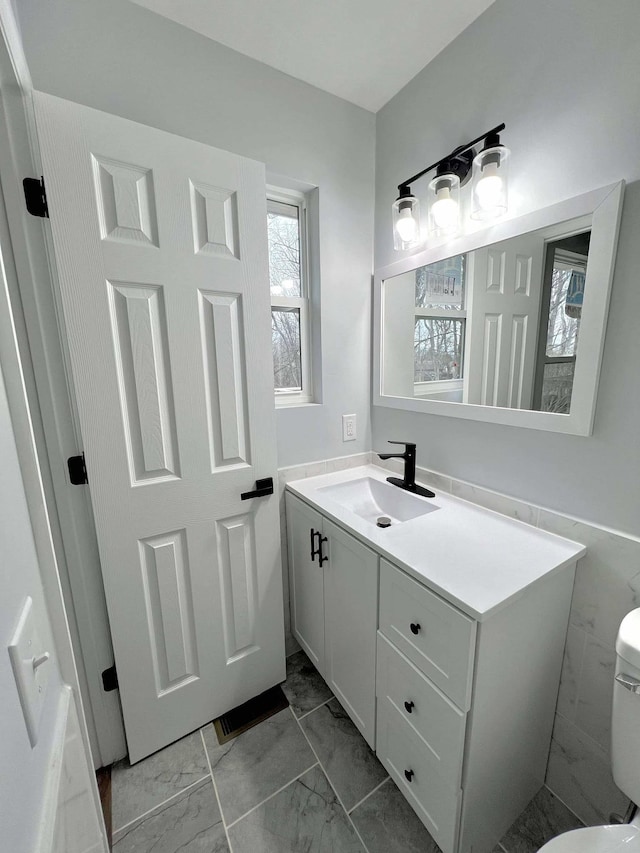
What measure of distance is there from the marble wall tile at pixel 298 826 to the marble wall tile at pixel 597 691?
31.3 inches

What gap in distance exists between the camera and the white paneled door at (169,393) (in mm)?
1031

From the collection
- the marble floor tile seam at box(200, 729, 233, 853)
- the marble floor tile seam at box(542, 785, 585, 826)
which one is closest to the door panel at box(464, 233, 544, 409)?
the marble floor tile seam at box(542, 785, 585, 826)

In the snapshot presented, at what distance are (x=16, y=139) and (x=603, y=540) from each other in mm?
1998

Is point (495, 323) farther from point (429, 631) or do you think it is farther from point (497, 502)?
point (429, 631)

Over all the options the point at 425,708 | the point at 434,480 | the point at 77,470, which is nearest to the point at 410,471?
the point at 434,480

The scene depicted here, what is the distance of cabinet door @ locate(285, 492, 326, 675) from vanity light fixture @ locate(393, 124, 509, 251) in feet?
3.95

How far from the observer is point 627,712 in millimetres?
830

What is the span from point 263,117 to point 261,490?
4.83ft

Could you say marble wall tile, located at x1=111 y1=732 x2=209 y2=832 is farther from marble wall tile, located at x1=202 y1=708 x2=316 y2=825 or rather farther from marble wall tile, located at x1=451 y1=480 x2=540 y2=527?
marble wall tile, located at x1=451 y1=480 x2=540 y2=527

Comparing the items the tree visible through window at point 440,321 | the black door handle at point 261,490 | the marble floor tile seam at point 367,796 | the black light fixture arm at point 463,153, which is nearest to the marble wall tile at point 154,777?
the marble floor tile seam at point 367,796

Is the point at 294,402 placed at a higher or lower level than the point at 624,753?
higher

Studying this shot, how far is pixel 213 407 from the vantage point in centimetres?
129

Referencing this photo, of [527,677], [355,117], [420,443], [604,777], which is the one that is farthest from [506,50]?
[604,777]

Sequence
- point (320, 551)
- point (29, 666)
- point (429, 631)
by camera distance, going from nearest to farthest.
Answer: point (29, 666)
point (429, 631)
point (320, 551)
